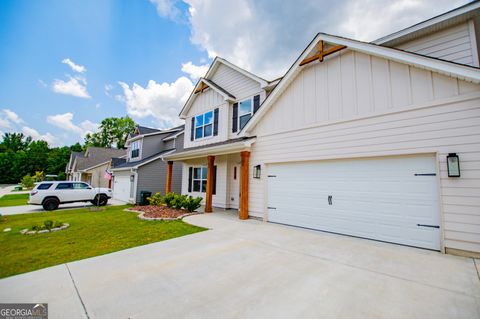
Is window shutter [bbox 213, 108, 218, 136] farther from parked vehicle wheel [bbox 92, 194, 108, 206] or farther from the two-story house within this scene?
parked vehicle wheel [bbox 92, 194, 108, 206]

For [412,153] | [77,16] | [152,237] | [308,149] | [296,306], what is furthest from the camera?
[77,16]

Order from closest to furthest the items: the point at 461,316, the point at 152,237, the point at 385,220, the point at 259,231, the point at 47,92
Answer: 1. the point at 461,316
2. the point at 385,220
3. the point at 152,237
4. the point at 259,231
5. the point at 47,92

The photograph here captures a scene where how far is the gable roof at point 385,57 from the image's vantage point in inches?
165

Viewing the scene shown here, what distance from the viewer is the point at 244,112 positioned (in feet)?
34.1

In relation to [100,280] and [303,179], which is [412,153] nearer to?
[303,179]

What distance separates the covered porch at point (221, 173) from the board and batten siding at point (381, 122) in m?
0.51

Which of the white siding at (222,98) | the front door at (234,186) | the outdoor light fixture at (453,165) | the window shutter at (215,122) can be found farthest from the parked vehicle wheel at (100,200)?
the outdoor light fixture at (453,165)

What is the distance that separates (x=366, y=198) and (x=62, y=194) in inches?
624

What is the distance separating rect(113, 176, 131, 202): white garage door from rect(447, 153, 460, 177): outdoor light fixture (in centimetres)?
1762

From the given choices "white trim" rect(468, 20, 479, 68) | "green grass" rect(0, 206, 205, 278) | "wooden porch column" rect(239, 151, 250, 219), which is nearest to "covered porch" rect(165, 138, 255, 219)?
"wooden porch column" rect(239, 151, 250, 219)

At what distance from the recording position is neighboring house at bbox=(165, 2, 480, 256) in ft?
14.2

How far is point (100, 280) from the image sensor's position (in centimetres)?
313

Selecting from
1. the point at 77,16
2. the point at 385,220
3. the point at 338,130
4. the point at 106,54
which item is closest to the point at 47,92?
the point at 106,54

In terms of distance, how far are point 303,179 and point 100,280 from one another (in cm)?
590
